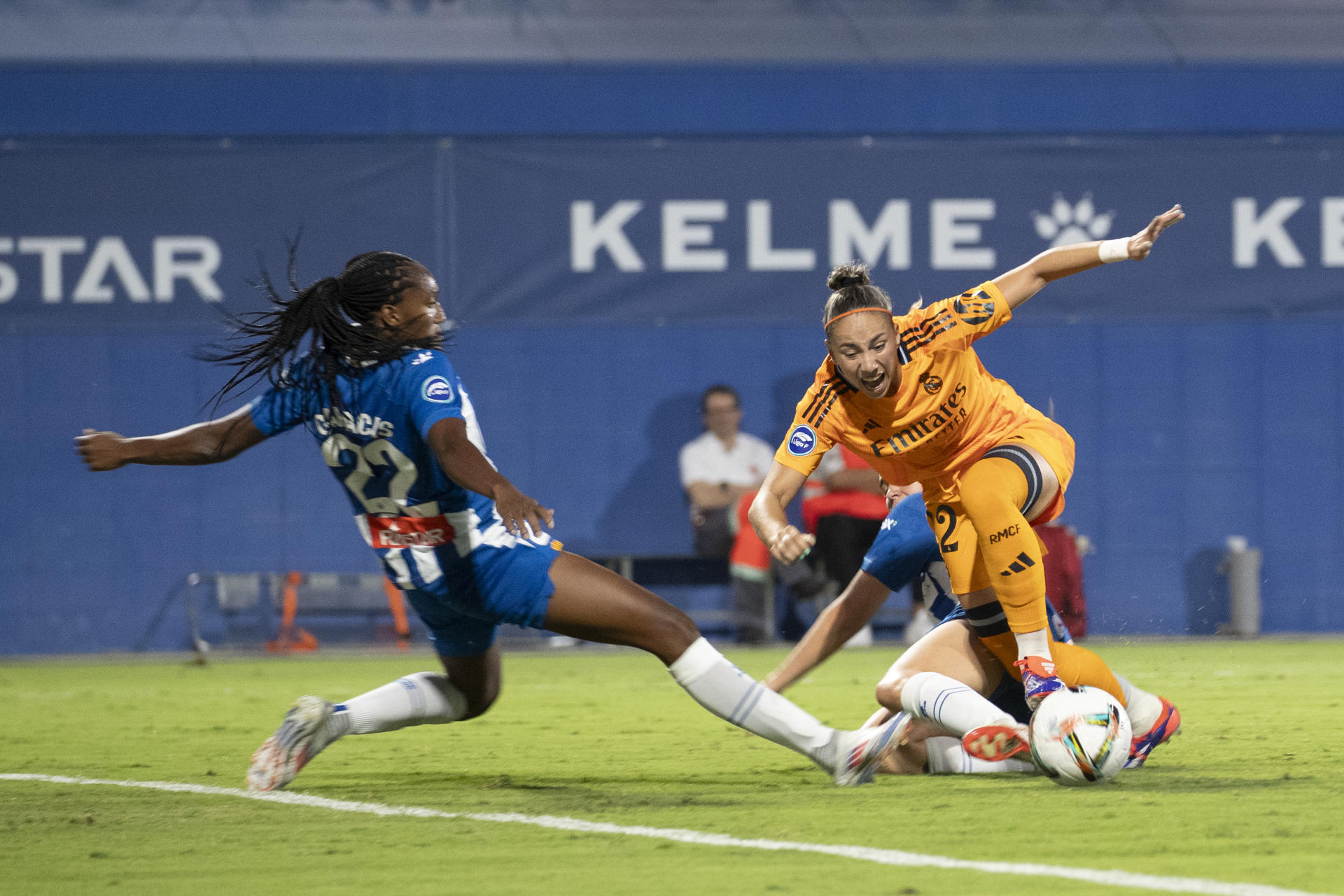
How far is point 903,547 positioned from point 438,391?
200 centimetres

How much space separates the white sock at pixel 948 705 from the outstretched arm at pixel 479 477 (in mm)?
1285

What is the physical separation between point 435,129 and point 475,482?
9.09 m

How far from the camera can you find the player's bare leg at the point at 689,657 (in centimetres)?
471

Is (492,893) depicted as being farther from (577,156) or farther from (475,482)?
(577,156)

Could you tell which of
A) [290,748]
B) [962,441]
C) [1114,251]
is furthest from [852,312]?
[290,748]

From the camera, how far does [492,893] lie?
11.3ft

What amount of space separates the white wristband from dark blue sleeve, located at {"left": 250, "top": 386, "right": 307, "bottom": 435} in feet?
8.05

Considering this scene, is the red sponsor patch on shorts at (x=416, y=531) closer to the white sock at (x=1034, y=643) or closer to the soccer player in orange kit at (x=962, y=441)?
the soccer player in orange kit at (x=962, y=441)

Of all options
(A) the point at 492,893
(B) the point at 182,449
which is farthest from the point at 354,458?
(A) the point at 492,893

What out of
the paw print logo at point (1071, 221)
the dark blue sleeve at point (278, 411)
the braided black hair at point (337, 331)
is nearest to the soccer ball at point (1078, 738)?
the braided black hair at point (337, 331)

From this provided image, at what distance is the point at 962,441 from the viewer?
5.31 metres

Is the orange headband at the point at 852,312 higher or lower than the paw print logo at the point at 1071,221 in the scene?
lower

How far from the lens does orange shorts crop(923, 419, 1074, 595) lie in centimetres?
520

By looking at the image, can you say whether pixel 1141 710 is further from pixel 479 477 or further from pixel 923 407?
pixel 479 477
